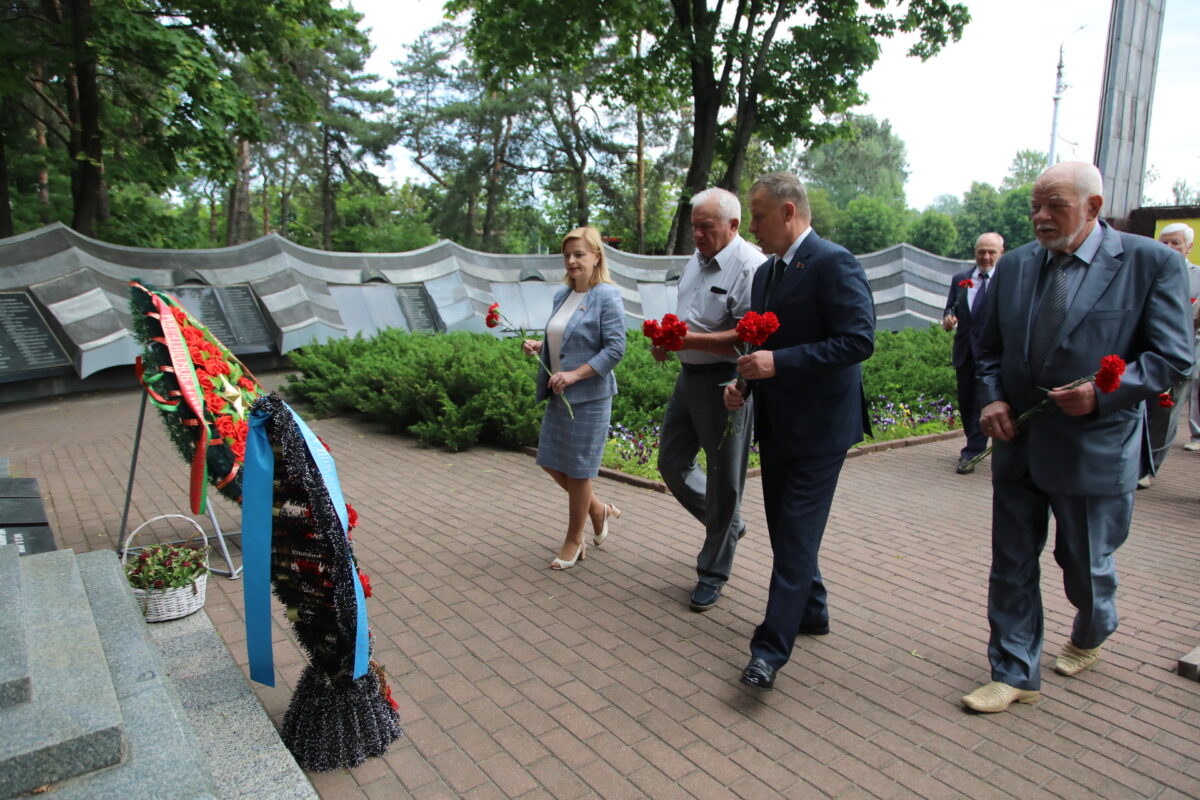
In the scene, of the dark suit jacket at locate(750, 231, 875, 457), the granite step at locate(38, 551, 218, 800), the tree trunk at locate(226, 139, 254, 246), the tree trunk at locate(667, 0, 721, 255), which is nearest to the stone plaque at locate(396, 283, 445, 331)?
the tree trunk at locate(667, 0, 721, 255)

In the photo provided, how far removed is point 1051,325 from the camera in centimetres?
318

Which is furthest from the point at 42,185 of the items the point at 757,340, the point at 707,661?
the point at 757,340

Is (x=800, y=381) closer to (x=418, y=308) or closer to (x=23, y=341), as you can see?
(x=23, y=341)

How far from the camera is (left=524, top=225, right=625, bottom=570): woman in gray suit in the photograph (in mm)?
4613

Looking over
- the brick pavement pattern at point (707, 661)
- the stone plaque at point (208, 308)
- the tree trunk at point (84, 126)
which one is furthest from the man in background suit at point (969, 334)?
the tree trunk at point (84, 126)

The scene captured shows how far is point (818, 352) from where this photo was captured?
10.7 ft

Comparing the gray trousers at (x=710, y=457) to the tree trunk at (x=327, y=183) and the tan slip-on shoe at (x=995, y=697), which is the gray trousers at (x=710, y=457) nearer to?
the tan slip-on shoe at (x=995, y=697)

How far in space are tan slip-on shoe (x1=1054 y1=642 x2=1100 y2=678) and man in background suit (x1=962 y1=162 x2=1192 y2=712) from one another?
12 cm

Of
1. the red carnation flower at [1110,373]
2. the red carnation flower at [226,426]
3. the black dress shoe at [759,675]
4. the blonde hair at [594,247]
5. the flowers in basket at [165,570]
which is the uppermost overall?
the blonde hair at [594,247]

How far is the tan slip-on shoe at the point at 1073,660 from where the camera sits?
356 centimetres

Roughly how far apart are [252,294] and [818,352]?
11.6m

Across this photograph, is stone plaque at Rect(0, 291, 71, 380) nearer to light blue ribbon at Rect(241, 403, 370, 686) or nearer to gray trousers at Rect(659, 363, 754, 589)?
gray trousers at Rect(659, 363, 754, 589)

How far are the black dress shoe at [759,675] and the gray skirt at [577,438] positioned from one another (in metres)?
1.56

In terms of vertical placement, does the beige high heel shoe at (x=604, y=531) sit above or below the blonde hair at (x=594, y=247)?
below
